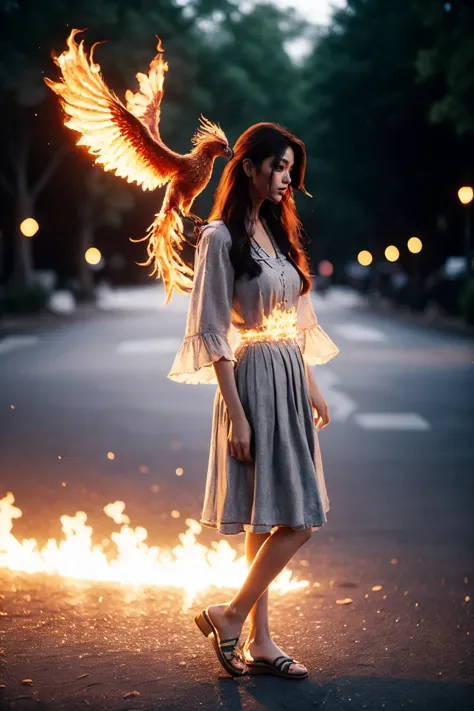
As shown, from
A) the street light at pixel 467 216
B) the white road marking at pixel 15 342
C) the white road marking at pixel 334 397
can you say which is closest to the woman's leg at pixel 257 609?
the white road marking at pixel 334 397

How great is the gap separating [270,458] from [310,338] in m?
0.73

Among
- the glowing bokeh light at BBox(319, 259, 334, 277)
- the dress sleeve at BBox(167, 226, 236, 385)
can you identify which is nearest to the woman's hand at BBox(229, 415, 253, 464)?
the dress sleeve at BBox(167, 226, 236, 385)

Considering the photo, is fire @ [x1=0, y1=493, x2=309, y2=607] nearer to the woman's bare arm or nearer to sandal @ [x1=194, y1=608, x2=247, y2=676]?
sandal @ [x1=194, y1=608, x2=247, y2=676]

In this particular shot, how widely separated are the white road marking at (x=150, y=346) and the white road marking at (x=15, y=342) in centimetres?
224

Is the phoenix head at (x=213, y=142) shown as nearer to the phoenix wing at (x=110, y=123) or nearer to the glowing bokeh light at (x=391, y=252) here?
the phoenix wing at (x=110, y=123)

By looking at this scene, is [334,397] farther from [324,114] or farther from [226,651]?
[324,114]

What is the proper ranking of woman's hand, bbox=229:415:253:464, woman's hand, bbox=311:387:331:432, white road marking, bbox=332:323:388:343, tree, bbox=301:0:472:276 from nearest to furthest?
woman's hand, bbox=229:415:253:464
woman's hand, bbox=311:387:331:432
white road marking, bbox=332:323:388:343
tree, bbox=301:0:472:276

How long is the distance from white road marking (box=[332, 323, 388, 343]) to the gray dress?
22989 millimetres

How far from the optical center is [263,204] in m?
4.65

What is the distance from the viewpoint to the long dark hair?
4.38 meters

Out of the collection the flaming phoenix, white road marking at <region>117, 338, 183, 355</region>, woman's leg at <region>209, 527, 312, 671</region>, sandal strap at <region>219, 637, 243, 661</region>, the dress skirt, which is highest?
the flaming phoenix

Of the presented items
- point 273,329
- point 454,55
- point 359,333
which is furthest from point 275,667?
point 359,333

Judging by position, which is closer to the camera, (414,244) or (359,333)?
(359,333)

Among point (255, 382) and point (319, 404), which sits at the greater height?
point (255, 382)
